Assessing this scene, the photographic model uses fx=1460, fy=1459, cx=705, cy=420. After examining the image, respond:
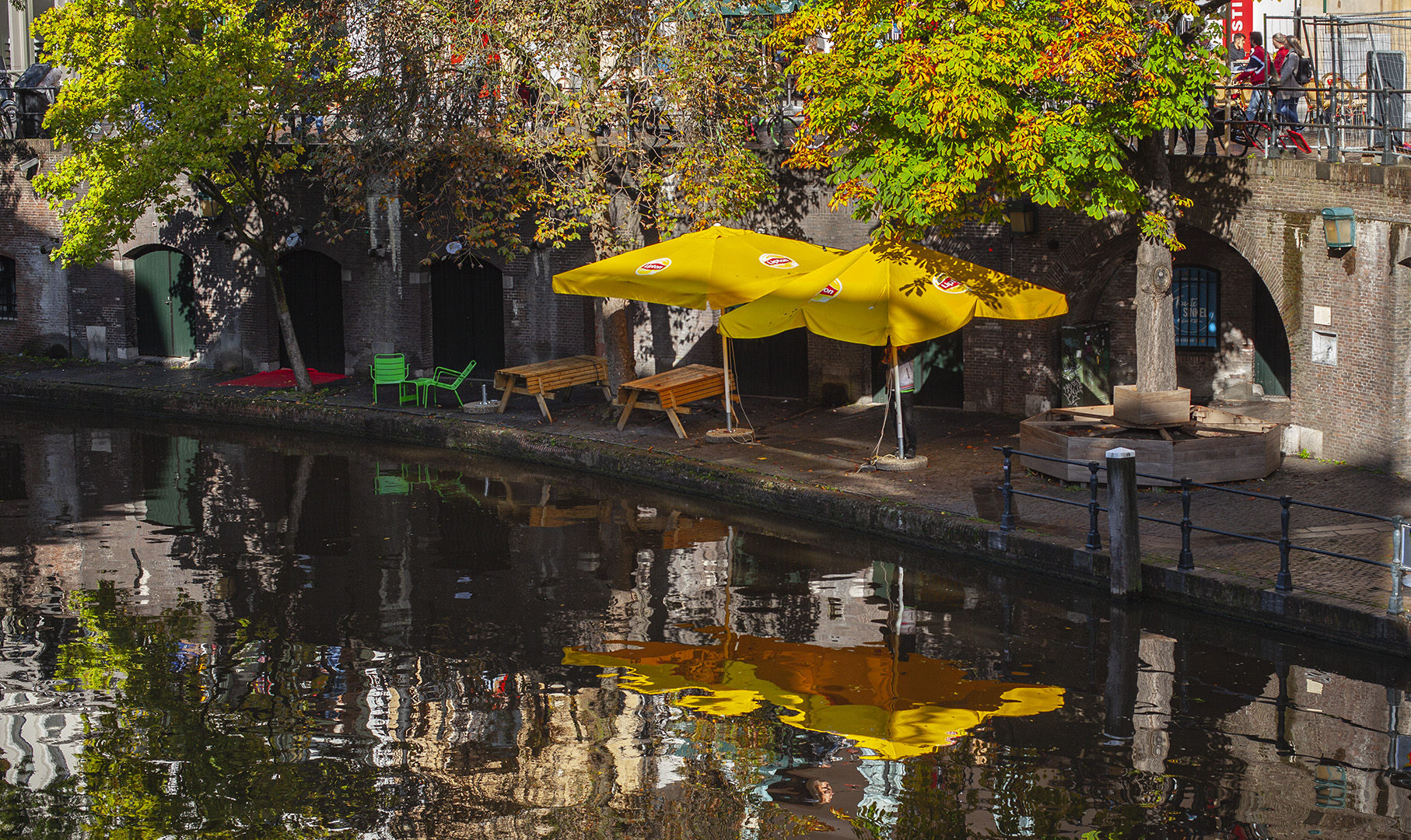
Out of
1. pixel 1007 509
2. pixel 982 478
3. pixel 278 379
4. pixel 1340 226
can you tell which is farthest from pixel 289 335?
pixel 1340 226

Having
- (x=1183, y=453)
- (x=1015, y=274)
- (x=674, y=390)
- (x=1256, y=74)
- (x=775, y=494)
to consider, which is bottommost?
(x=775, y=494)

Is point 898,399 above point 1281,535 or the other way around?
above

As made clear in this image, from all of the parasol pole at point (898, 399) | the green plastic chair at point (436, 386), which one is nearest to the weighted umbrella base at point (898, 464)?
the parasol pole at point (898, 399)

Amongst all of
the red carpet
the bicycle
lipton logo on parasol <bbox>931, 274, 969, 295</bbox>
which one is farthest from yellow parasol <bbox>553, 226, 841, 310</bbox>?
the bicycle

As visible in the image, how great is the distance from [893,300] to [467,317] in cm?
1127

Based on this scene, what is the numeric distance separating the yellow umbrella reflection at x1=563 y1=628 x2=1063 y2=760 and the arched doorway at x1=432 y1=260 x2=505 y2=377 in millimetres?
13768

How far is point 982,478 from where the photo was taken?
51.7ft

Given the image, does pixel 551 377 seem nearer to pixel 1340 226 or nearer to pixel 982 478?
pixel 982 478

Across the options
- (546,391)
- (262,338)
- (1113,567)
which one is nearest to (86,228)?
(262,338)

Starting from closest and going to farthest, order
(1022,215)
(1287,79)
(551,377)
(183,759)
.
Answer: (183,759) < (1287,79) < (1022,215) < (551,377)

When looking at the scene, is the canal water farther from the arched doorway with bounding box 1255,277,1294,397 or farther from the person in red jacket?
the arched doorway with bounding box 1255,277,1294,397

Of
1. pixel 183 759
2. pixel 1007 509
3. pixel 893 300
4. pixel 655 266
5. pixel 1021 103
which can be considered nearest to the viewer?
pixel 183 759

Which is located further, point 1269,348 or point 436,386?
point 436,386

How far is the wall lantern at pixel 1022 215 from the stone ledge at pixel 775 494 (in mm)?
5174
